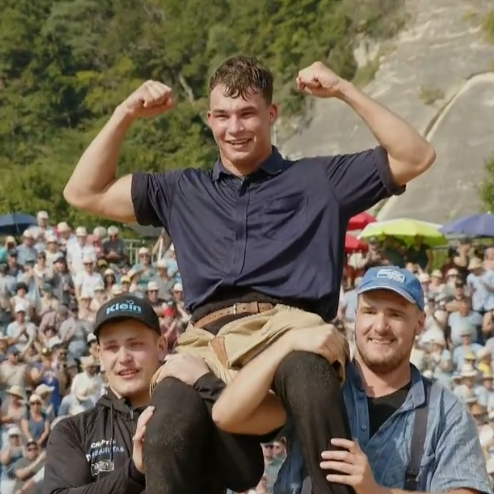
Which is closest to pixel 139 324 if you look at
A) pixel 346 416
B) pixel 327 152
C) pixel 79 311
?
pixel 346 416

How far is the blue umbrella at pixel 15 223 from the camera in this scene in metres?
21.8

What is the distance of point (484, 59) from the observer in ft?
134

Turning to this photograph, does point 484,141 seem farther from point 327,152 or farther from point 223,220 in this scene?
point 223,220

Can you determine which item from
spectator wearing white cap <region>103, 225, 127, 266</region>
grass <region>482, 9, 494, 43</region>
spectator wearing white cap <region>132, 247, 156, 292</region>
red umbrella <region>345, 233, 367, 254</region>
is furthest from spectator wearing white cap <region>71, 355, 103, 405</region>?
grass <region>482, 9, 494, 43</region>

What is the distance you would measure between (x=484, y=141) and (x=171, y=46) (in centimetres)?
2454

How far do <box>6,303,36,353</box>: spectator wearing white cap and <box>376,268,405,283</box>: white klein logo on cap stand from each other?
9668 mm

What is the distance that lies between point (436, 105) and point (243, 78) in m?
37.5

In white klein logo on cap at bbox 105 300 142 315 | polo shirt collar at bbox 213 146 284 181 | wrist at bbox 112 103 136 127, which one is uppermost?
wrist at bbox 112 103 136 127

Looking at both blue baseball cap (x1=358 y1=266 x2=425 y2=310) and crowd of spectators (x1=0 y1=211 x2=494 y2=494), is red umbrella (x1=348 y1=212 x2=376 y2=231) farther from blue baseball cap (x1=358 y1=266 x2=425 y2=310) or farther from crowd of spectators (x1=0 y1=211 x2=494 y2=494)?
blue baseball cap (x1=358 y1=266 x2=425 y2=310)

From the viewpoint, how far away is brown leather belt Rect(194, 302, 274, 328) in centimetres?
339

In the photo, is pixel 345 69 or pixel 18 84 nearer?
pixel 345 69

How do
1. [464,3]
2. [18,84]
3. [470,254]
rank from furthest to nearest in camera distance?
[18,84]
[464,3]
[470,254]

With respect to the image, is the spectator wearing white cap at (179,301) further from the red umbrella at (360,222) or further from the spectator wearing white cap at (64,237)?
the red umbrella at (360,222)

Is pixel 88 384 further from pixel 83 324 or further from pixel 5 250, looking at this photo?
pixel 5 250
